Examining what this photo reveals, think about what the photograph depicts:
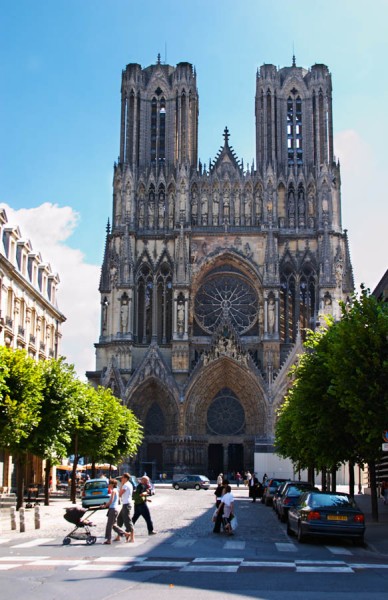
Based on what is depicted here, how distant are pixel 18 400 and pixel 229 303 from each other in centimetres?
3961

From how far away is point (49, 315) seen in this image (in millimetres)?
51219

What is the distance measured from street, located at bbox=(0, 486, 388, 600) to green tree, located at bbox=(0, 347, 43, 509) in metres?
4.60

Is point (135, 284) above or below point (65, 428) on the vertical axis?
above

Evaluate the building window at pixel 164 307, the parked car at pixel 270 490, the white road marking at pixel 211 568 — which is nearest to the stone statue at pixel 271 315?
the building window at pixel 164 307

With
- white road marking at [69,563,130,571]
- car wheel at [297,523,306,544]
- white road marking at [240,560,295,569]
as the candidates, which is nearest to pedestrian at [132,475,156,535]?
car wheel at [297,523,306,544]

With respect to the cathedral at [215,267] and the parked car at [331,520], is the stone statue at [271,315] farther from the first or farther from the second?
the parked car at [331,520]

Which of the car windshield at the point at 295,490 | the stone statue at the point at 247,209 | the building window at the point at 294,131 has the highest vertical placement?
the building window at the point at 294,131

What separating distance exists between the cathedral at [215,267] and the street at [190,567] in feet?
132

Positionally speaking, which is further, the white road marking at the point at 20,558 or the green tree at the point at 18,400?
the green tree at the point at 18,400

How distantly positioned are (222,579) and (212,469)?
53693mm

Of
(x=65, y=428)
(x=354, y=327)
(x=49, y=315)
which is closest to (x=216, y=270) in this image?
(x=49, y=315)

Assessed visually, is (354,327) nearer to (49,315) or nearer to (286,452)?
(286,452)

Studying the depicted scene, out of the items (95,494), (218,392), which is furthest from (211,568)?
(218,392)

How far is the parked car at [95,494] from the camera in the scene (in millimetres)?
33281
